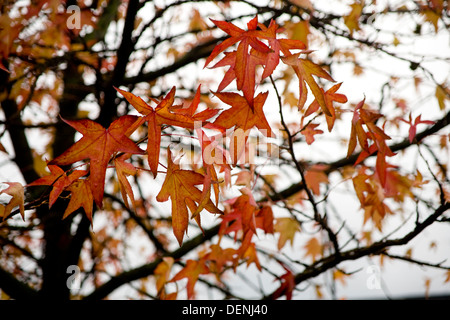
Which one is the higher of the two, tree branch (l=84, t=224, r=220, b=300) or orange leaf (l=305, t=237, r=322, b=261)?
orange leaf (l=305, t=237, r=322, b=261)

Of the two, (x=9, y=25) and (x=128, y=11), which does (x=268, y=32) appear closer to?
(x=128, y=11)

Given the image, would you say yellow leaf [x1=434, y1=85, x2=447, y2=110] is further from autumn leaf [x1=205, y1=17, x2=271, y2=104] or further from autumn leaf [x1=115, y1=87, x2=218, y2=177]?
autumn leaf [x1=115, y1=87, x2=218, y2=177]

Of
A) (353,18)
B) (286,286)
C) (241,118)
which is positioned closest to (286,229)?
(286,286)

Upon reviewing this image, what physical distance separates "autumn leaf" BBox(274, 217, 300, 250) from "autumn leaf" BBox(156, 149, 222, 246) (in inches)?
32.6

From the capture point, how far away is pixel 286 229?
63.6 inches

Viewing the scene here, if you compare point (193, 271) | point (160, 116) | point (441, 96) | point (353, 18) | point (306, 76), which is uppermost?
point (353, 18)

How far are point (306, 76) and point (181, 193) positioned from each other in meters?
A: 0.46

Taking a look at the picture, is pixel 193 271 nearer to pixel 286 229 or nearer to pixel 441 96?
pixel 286 229

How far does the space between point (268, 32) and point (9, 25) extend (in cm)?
130

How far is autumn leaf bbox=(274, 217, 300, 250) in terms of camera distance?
161 cm

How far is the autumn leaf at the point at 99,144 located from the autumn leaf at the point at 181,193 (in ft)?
0.44

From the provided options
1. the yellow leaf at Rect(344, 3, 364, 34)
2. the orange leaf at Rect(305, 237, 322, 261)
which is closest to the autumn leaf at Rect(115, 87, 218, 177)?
the yellow leaf at Rect(344, 3, 364, 34)

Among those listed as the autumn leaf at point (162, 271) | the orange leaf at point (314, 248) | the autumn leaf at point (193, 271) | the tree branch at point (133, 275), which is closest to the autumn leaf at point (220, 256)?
the autumn leaf at point (193, 271)
